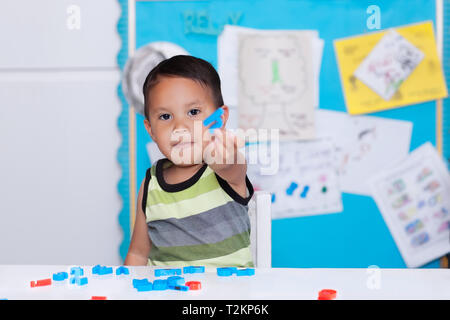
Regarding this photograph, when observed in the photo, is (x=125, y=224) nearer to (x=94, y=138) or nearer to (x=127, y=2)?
(x=94, y=138)

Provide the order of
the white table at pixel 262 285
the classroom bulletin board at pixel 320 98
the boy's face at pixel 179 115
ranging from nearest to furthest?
the white table at pixel 262 285
the boy's face at pixel 179 115
the classroom bulletin board at pixel 320 98

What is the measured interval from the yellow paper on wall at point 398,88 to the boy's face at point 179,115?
802mm

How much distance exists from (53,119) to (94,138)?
0.14m

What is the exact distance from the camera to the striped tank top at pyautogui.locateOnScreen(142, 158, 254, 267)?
832mm

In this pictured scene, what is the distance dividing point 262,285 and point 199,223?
0.34 m

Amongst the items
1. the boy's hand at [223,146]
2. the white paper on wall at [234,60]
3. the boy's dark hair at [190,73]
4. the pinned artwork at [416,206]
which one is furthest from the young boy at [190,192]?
the pinned artwork at [416,206]

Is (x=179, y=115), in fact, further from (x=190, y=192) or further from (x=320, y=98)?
(x=320, y=98)

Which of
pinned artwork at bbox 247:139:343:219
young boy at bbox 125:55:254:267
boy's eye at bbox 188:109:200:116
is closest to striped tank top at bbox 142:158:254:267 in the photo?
young boy at bbox 125:55:254:267

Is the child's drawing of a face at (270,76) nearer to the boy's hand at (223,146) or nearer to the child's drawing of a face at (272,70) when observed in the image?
the child's drawing of a face at (272,70)

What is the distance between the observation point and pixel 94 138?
155 centimetres

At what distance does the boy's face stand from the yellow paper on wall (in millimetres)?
802

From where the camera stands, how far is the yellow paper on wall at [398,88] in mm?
1533
